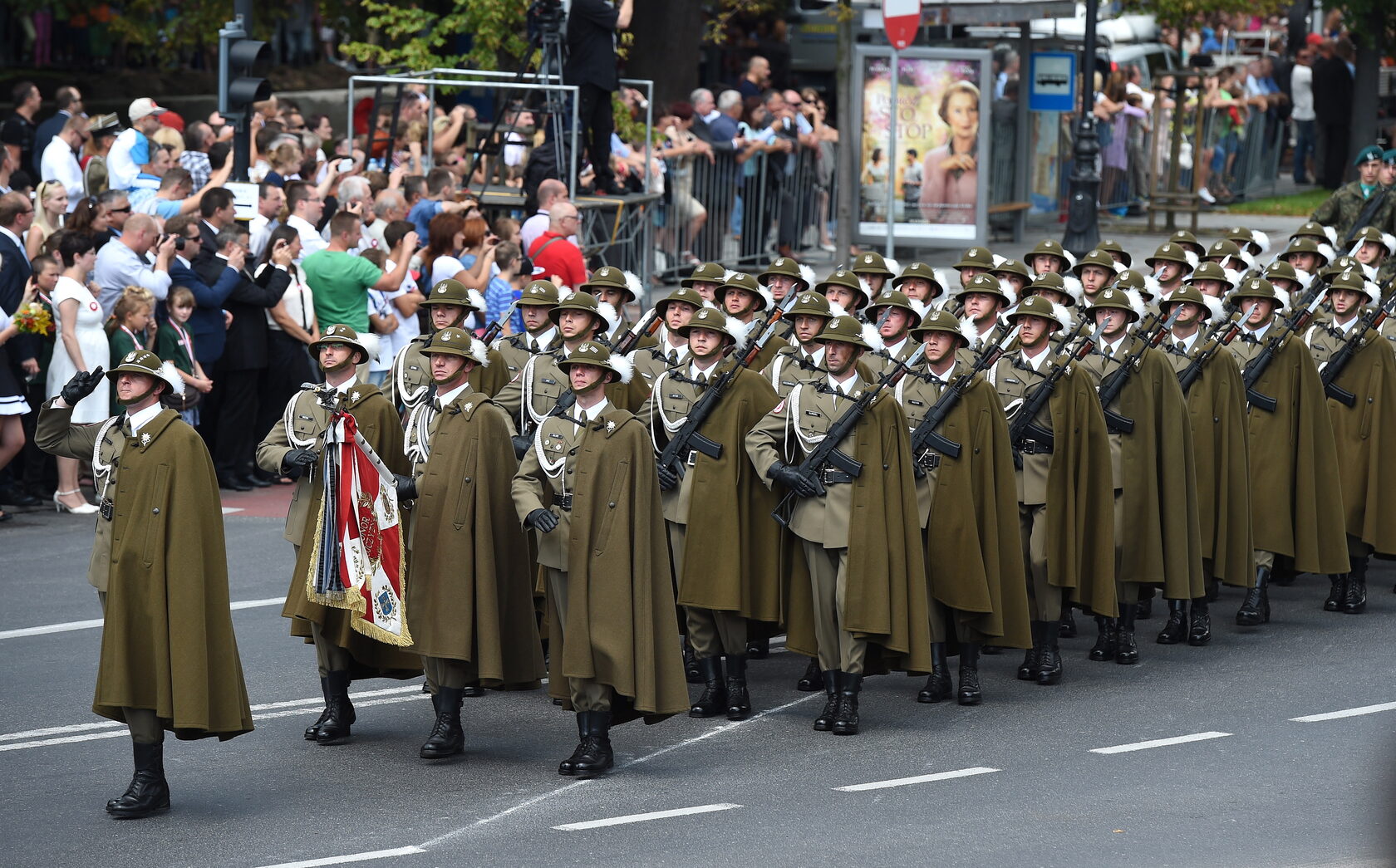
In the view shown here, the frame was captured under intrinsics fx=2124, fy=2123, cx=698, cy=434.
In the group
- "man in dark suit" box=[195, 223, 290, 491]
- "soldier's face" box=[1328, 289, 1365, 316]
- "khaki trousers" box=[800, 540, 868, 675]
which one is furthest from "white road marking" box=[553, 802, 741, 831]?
"man in dark suit" box=[195, 223, 290, 491]

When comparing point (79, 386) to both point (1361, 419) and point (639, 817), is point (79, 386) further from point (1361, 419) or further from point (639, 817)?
point (1361, 419)

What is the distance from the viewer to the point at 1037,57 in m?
26.0

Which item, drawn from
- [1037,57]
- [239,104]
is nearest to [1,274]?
[239,104]

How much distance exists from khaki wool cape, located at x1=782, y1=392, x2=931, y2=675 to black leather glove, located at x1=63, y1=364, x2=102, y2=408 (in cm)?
370

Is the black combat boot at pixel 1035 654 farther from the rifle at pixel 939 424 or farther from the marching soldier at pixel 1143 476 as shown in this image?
the rifle at pixel 939 424

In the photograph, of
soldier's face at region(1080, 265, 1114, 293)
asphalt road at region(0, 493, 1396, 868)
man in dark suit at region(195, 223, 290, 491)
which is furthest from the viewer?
man in dark suit at region(195, 223, 290, 491)

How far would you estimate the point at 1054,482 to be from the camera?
11828 mm

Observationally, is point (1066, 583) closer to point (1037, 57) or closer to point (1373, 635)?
point (1373, 635)

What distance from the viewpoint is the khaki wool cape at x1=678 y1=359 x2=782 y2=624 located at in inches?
436

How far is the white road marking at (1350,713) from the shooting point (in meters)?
10.8

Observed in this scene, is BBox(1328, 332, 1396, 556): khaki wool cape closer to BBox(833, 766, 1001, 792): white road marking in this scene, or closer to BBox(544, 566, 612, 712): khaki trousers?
BBox(833, 766, 1001, 792): white road marking

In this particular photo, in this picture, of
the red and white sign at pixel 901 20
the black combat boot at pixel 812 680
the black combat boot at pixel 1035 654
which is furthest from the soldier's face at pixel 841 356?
the red and white sign at pixel 901 20

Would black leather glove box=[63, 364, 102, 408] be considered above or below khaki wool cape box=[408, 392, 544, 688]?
above

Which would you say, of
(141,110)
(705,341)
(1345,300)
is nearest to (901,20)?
(1345,300)
